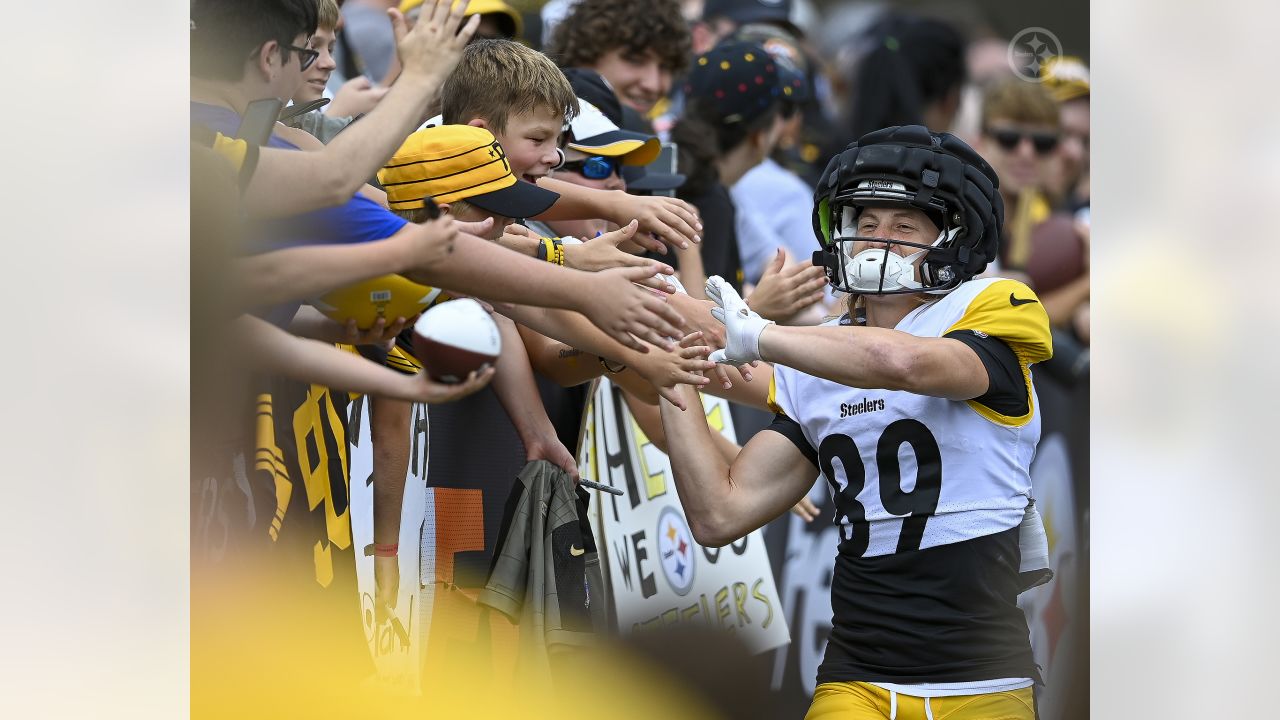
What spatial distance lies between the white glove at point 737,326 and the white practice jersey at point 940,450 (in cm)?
32

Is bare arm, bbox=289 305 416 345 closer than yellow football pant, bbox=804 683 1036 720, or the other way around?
bare arm, bbox=289 305 416 345

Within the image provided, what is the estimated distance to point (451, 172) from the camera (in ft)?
10.1

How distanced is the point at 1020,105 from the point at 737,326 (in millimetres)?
4175

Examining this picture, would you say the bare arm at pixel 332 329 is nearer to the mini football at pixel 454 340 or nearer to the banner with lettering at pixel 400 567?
the mini football at pixel 454 340

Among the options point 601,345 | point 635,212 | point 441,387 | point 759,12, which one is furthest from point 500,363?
point 759,12

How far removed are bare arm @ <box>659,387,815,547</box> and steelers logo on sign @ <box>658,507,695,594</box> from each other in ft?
3.58

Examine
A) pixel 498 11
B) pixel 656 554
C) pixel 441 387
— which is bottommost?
pixel 656 554

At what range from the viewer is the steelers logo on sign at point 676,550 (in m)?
4.54

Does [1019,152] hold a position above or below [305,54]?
above

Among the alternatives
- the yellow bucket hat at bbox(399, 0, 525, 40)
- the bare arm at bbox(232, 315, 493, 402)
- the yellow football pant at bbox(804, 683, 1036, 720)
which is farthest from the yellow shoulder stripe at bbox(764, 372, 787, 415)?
the yellow bucket hat at bbox(399, 0, 525, 40)

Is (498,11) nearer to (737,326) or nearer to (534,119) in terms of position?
(534,119)

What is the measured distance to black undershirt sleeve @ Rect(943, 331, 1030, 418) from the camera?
10.3 feet

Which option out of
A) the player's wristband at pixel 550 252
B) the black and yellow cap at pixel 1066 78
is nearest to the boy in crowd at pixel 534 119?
the player's wristband at pixel 550 252

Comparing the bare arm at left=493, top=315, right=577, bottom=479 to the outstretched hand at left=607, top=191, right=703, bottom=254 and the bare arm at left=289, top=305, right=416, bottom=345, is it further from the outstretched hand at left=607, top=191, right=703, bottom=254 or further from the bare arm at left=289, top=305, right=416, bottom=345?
the bare arm at left=289, top=305, right=416, bottom=345
